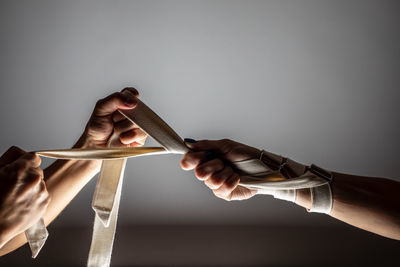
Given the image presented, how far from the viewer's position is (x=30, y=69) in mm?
959

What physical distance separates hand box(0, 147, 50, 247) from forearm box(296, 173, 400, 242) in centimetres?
60

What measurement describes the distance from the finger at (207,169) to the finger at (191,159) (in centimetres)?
1

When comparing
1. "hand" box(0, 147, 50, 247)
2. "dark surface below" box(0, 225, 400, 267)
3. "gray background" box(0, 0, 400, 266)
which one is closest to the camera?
"hand" box(0, 147, 50, 247)

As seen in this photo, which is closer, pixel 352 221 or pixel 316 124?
pixel 352 221

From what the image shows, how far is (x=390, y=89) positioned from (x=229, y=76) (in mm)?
592

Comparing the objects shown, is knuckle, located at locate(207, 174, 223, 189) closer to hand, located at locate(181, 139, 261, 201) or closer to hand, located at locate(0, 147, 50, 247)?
hand, located at locate(181, 139, 261, 201)

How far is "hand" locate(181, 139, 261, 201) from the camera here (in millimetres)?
724

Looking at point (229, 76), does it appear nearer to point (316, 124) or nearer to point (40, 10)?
point (316, 124)

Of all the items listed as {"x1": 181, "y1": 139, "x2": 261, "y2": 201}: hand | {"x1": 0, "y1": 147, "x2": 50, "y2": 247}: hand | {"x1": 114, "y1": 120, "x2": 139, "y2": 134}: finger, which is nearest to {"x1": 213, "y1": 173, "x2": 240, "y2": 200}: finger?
{"x1": 181, "y1": 139, "x2": 261, "y2": 201}: hand

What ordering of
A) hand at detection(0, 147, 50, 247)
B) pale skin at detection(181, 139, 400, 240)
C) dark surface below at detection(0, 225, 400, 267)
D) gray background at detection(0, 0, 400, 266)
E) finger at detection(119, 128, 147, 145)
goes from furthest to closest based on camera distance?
dark surface below at detection(0, 225, 400, 267) → gray background at detection(0, 0, 400, 266) → finger at detection(119, 128, 147, 145) → pale skin at detection(181, 139, 400, 240) → hand at detection(0, 147, 50, 247)

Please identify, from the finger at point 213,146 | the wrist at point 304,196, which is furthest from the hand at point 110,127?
the wrist at point 304,196

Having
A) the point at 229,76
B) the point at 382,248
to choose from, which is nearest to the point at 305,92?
the point at 229,76

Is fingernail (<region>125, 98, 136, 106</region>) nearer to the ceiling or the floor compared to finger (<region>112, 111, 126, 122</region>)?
nearer to the ceiling

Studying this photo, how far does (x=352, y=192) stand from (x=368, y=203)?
4 centimetres
